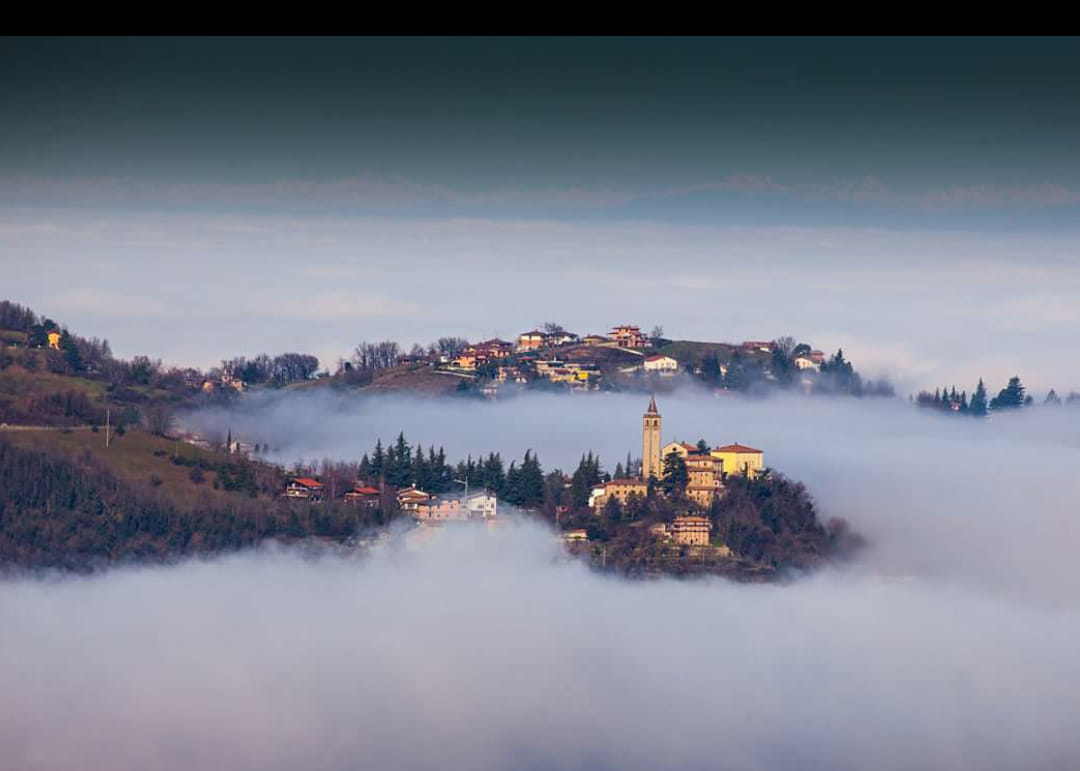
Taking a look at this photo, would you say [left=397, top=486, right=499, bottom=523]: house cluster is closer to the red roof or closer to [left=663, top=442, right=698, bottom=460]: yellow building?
[left=663, top=442, right=698, bottom=460]: yellow building

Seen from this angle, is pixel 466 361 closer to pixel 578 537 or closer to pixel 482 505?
pixel 482 505

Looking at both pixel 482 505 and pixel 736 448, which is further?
pixel 736 448

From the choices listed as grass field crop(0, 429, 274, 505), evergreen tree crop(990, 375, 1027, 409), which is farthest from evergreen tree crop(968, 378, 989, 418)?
grass field crop(0, 429, 274, 505)

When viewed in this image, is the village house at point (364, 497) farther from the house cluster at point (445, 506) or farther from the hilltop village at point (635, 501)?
the house cluster at point (445, 506)

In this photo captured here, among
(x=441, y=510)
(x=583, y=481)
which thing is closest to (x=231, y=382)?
(x=441, y=510)

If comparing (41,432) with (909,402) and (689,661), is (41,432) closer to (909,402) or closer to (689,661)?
(689,661)

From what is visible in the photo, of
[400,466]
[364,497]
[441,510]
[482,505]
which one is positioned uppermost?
[400,466]

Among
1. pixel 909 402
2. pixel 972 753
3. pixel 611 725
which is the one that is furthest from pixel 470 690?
pixel 909 402
